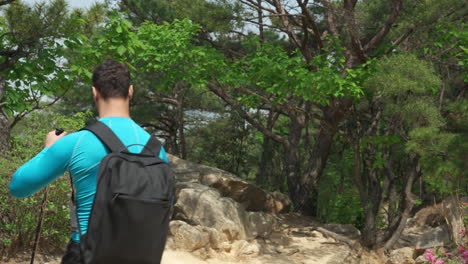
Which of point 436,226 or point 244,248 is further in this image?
point 436,226

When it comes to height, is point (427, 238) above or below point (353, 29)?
below

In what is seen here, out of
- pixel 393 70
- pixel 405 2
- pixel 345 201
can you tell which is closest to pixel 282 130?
pixel 345 201

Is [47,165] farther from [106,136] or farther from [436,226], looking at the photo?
[436,226]

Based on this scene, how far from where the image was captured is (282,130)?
16.2 m

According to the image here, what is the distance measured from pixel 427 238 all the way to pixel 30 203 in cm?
756

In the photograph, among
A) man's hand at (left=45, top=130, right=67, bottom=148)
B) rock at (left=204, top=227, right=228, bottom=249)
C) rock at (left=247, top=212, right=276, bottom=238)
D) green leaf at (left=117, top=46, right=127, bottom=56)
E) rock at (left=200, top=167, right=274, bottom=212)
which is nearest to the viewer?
man's hand at (left=45, top=130, right=67, bottom=148)

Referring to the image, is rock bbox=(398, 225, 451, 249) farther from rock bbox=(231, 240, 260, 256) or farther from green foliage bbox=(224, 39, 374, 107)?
green foliage bbox=(224, 39, 374, 107)

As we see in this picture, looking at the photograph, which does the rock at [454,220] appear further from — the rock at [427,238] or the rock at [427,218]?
the rock at [427,218]

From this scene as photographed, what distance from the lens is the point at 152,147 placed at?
5.06 feet

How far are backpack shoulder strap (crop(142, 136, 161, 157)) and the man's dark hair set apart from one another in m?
0.19

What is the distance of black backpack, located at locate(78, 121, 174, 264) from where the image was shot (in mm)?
1362

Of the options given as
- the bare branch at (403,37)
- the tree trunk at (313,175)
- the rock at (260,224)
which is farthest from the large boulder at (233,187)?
the bare branch at (403,37)

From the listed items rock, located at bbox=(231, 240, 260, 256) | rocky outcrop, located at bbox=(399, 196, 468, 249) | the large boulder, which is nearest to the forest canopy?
rocky outcrop, located at bbox=(399, 196, 468, 249)

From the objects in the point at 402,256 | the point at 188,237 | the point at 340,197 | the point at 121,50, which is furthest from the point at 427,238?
the point at 121,50
